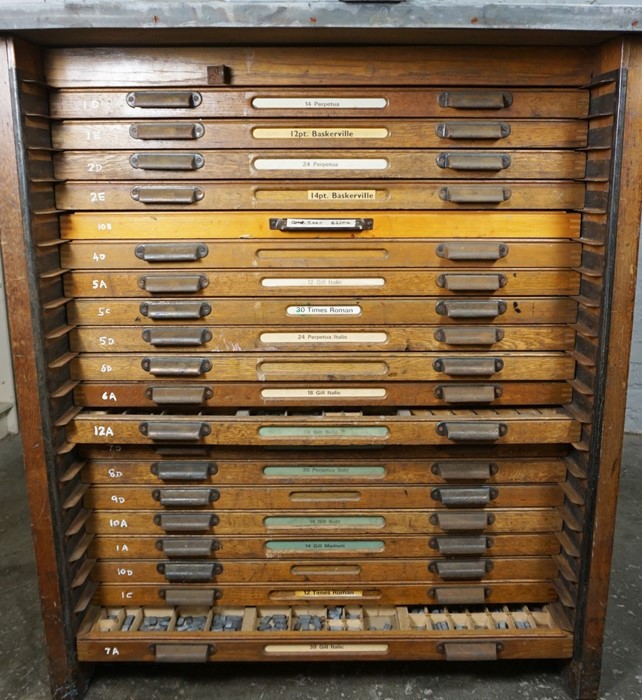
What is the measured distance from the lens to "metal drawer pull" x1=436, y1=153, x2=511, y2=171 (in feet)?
6.30

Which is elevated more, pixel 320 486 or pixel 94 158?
pixel 94 158

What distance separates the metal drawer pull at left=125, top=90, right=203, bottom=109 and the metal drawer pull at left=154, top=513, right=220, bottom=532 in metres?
1.21

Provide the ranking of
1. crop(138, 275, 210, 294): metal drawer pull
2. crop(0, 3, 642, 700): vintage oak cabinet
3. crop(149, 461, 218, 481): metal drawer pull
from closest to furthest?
crop(0, 3, 642, 700): vintage oak cabinet, crop(138, 275, 210, 294): metal drawer pull, crop(149, 461, 218, 481): metal drawer pull

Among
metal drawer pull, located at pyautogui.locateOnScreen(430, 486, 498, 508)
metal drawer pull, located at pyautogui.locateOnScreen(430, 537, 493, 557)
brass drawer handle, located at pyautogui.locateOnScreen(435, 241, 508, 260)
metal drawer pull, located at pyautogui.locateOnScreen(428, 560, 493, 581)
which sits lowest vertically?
metal drawer pull, located at pyautogui.locateOnScreen(428, 560, 493, 581)

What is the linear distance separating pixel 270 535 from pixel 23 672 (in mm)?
939

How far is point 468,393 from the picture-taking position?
2043mm

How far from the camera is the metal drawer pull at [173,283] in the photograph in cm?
198

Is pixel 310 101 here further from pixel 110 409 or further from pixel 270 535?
pixel 270 535

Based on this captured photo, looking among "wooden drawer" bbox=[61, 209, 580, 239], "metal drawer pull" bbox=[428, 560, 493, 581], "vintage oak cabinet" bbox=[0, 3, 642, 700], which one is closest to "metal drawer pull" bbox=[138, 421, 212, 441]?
"vintage oak cabinet" bbox=[0, 3, 642, 700]

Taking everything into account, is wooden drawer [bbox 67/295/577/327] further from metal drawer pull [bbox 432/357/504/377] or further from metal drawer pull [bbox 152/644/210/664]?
metal drawer pull [bbox 152/644/210/664]

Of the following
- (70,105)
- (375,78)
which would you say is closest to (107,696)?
(70,105)

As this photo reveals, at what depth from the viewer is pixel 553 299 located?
2029 millimetres

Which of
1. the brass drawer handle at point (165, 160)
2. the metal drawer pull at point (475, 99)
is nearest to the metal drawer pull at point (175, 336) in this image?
the brass drawer handle at point (165, 160)

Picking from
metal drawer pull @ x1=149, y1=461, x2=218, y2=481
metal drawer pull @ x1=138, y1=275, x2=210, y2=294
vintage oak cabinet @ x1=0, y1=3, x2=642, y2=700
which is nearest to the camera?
vintage oak cabinet @ x1=0, y1=3, x2=642, y2=700
